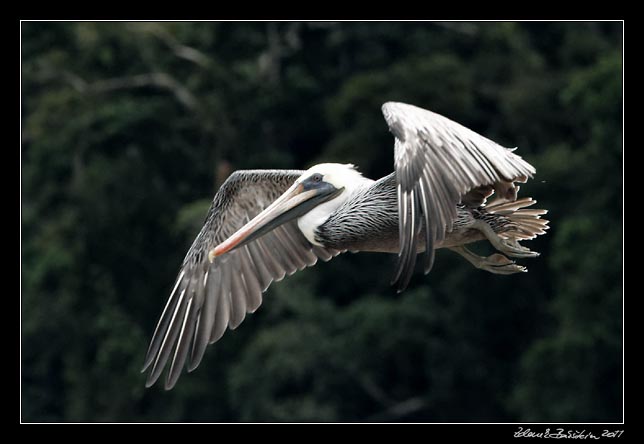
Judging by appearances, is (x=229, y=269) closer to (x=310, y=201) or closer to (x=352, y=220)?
(x=310, y=201)

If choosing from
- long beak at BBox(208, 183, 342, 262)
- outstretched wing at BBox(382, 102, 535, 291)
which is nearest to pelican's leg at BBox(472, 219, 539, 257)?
outstretched wing at BBox(382, 102, 535, 291)

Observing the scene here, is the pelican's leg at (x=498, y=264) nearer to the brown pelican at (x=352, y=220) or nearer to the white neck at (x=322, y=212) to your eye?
the brown pelican at (x=352, y=220)

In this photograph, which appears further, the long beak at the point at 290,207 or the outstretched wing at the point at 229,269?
the outstretched wing at the point at 229,269

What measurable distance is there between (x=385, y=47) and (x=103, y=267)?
7.02 metres

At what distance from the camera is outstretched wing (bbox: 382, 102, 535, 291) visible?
960cm

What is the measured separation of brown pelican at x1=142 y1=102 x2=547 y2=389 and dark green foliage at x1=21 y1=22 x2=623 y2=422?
1383cm

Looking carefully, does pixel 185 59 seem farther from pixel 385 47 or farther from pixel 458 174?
pixel 458 174

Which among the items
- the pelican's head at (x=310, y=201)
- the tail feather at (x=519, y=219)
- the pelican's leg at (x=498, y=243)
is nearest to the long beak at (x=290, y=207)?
the pelican's head at (x=310, y=201)

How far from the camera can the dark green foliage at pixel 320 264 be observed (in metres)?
27.1

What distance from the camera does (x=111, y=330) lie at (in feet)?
98.6

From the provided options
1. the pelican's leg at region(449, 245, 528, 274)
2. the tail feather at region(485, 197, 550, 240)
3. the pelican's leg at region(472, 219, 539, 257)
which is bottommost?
the pelican's leg at region(449, 245, 528, 274)

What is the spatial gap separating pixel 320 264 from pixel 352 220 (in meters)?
17.6

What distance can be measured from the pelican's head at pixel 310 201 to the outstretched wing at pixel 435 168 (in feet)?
3.52

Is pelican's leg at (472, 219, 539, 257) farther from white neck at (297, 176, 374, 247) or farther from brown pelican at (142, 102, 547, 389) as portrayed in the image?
white neck at (297, 176, 374, 247)
